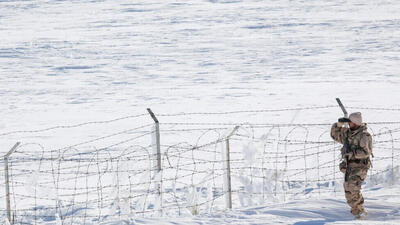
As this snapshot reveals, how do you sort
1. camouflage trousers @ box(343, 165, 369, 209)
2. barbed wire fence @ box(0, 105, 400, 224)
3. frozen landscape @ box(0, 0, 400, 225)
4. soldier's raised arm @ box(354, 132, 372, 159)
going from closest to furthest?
soldier's raised arm @ box(354, 132, 372, 159), camouflage trousers @ box(343, 165, 369, 209), barbed wire fence @ box(0, 105, 400, 224), frozen landscape @ box(0, 0, 400, 225)

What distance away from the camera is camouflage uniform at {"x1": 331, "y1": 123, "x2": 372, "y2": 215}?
21.9 feet

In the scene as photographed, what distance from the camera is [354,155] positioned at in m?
6.73

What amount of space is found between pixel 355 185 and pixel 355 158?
0.83 feet

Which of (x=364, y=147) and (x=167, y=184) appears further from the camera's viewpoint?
(x=167, y=184)

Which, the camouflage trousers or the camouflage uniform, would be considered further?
the camouflage trousers

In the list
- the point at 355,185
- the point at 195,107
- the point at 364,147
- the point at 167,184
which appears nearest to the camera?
the point at 364,147

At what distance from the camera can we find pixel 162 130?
16375 millimetres

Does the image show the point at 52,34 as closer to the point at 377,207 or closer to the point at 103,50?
the point at 103,50

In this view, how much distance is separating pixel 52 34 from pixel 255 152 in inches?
1429

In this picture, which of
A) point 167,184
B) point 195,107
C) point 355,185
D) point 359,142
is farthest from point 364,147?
point 195,107

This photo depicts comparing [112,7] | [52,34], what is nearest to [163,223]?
[52,34]

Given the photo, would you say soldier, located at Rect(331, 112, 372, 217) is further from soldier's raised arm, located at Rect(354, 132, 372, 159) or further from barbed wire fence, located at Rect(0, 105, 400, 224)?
barbed wire fence, located at Rect(0, 105, 400, 224)

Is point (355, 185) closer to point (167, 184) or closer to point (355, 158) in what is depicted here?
point (355, 158)

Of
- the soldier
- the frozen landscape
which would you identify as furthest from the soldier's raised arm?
the frozen landscape
